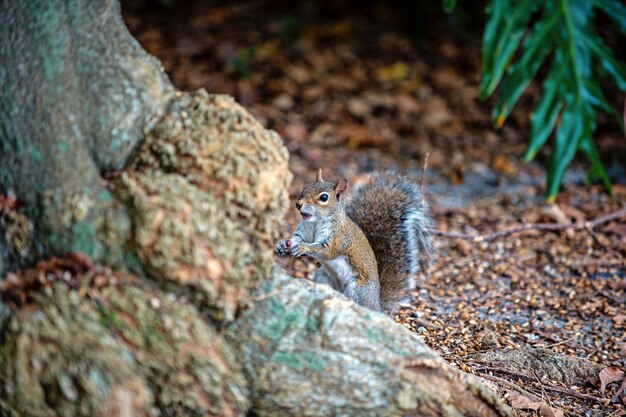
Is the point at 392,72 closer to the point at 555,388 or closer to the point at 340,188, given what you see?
the point at 340,188

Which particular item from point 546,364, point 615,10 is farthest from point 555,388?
point 615,10

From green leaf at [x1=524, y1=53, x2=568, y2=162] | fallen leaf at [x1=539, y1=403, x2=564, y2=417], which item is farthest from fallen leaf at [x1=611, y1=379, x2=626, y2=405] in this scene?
green leaf at [x1=524, y1=53, x2=568, y2=162]

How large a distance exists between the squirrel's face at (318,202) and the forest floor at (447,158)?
53 centimetres

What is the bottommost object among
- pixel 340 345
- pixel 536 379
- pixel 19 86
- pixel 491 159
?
pixel 491 159

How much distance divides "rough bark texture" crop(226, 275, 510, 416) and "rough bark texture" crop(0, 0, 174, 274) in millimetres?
409

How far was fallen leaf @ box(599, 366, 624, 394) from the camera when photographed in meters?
2.50

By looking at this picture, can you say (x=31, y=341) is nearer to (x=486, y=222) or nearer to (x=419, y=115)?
(x=486, y=222)

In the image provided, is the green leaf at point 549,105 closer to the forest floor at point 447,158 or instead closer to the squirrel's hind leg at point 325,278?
the forest floor at point 447,158

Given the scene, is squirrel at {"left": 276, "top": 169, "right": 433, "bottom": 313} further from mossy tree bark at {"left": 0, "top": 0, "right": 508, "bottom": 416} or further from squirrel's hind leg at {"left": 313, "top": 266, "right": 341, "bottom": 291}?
mossy tree bark at {"left": 0, "top": 0, "right": 508, "bottom": 416}

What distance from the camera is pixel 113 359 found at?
1592 millimetres

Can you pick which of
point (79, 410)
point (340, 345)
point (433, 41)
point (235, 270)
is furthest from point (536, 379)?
point (433, 41)

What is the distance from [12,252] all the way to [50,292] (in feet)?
0.56

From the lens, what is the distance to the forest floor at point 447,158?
9.15ft

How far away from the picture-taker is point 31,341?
62.7 inches
